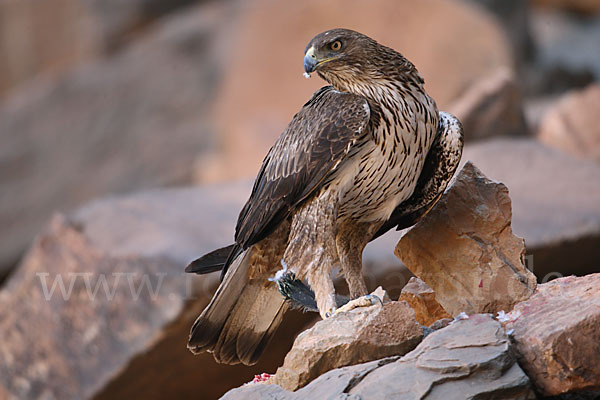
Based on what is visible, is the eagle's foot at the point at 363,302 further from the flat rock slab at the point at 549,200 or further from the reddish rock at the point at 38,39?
the reddish rock at the point at 38,39

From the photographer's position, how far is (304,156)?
342cm

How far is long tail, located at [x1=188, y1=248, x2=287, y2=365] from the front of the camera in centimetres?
361

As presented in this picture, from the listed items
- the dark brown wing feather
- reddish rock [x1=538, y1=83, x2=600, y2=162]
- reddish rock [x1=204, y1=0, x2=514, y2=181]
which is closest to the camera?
the dark brown wing feather

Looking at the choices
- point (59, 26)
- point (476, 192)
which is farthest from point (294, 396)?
point (59, 26)

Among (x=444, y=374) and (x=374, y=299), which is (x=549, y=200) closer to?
(x=374, y=299)

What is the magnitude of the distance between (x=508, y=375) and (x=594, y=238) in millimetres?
3171

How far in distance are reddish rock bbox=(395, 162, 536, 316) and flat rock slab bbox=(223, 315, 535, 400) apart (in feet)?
1.70

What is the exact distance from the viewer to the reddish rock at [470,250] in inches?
132

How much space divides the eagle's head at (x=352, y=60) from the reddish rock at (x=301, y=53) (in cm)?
539

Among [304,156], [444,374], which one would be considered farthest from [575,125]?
[444,374]

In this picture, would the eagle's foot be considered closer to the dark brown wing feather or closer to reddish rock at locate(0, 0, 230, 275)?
the dark brown wing feather

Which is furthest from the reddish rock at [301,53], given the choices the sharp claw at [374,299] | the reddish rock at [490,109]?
the sharp claw at [374,299]

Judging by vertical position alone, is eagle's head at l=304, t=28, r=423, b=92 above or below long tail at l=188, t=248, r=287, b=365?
above

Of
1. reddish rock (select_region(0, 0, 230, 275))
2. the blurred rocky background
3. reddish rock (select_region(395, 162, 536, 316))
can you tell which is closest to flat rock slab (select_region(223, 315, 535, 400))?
the blurred rocky background
